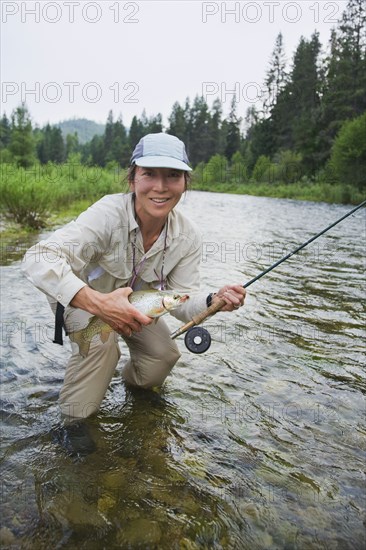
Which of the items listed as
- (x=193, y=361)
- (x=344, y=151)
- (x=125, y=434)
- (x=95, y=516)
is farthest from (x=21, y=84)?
(x=344, y=151)

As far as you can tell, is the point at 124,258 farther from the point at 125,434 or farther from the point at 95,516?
the point at 95,516

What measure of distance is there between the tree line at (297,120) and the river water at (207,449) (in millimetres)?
25501

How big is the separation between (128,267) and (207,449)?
55.8 inches

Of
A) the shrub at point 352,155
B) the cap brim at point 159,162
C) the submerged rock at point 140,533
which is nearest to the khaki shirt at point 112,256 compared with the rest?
the cap brim at point 159,162

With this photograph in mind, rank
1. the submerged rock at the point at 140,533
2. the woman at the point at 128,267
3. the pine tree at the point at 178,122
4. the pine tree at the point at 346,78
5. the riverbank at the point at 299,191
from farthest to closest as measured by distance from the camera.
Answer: the pine tree at the point at 178,122, the pine tree at the point at 346,78, the riverbank at the point at 299,191, the woman at the point at 128,267, the submerged rock at the point at 140,533

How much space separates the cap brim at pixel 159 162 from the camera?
298 cm

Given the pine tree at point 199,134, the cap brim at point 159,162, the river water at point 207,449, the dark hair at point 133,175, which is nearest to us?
the river water at point 207,449

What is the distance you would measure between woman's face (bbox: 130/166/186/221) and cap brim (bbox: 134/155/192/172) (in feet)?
0.32

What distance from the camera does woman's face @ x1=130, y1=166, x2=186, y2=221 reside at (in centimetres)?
313

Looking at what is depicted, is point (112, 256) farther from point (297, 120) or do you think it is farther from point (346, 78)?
point (297, 120)

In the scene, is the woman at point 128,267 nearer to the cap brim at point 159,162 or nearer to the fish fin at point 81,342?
the cap brim at point 159,162

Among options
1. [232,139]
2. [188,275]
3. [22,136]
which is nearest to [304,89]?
[232,139]

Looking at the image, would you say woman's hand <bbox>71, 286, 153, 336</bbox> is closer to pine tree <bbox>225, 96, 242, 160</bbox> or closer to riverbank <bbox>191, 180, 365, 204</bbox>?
riverbank <bbox>191, 180, 365, 204</bbox>

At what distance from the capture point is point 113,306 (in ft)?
8.66
